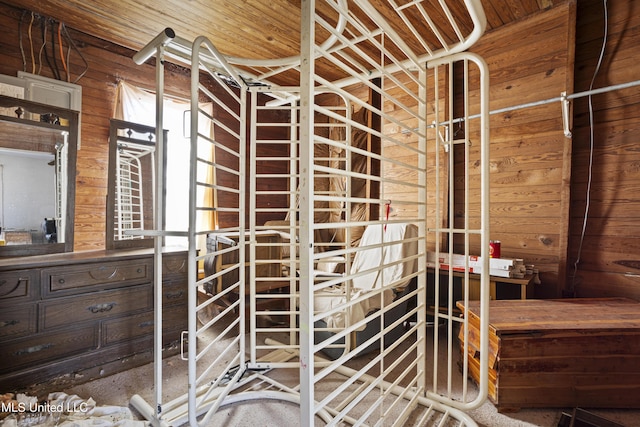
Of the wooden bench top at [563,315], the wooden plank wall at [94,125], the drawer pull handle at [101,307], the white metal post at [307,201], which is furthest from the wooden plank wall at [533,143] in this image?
the wooden plank wall at [94,125]

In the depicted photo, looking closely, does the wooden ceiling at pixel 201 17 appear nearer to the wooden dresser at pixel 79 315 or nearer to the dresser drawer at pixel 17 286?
the wooden dresser at pixel 79 315

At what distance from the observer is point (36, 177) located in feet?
6.81

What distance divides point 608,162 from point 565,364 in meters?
1.32

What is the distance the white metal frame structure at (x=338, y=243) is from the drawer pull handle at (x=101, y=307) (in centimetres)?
57

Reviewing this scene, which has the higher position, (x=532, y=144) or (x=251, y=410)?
(x=532, y=144)

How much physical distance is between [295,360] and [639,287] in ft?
6.92

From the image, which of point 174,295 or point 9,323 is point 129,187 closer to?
point 174,295

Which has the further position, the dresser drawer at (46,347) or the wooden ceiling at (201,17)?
the wooden ceiling at (201,17)

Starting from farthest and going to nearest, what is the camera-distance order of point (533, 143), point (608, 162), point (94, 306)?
point (533, 143), point (608, 162), point (94, 306)

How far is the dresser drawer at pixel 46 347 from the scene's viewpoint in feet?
5.46

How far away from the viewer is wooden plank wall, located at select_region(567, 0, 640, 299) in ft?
6.31

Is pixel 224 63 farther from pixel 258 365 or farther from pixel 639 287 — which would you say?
pixel 639 287

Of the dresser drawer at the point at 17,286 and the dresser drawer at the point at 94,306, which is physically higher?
the dresser drawer at the point at 17,286

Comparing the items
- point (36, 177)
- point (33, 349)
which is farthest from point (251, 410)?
point (36, 177)
